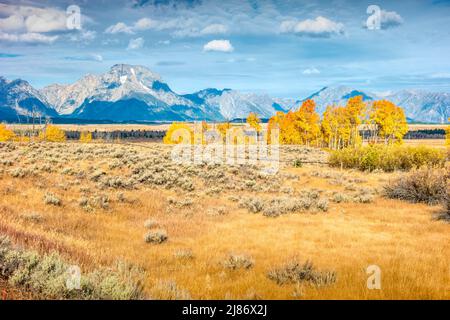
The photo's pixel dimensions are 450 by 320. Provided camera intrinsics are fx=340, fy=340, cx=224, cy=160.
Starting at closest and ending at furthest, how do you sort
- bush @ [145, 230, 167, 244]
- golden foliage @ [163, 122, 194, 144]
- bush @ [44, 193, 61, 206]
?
bush @ [145, 230, 167, 244] < bush @ [44, 193, 61, 206] < golden foliage @ [163, 122, 194, 144]

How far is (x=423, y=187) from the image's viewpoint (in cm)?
1781

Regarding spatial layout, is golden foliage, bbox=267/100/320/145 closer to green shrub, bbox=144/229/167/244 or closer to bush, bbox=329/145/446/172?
bush, bbox=329/145/446/172

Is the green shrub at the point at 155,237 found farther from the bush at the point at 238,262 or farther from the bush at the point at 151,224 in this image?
the bush at the point at 238,262

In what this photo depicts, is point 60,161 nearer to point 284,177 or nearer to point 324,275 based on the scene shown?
point 284,177

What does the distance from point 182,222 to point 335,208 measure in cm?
803

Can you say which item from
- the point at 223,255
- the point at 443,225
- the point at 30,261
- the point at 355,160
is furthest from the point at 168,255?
the point at 355,160

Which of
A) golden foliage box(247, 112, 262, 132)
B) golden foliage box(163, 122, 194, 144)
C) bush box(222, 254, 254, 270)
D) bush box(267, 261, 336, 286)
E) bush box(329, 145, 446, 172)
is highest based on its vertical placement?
golden foliage box(247, 112, 262, 132)

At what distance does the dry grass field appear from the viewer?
7168 mm

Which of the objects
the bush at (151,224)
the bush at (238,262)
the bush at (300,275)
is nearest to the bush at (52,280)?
the bush at (238,262)

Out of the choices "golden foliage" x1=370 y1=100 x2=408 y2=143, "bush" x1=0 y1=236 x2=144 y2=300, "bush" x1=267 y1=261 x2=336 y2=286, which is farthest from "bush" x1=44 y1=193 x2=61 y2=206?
"golden foliage" x1=370 y1=100 x2=408 y2=143

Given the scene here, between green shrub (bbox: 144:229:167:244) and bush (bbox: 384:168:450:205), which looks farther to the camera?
bush (bbox: 384:168:450:205)

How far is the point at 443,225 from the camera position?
41.2 ft

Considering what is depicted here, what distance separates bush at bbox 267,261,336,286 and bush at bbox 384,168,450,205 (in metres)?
12.0
